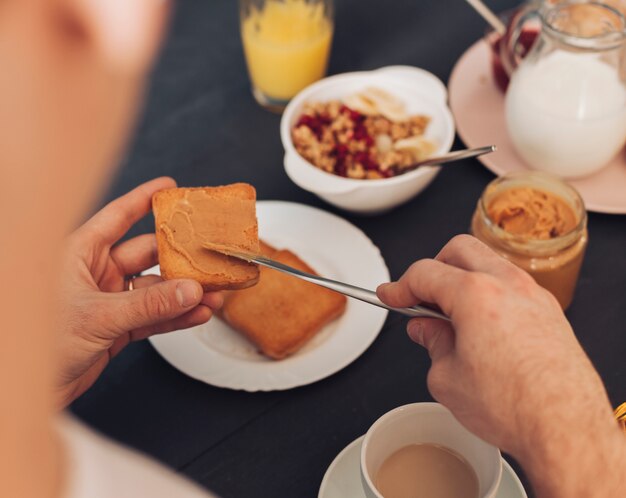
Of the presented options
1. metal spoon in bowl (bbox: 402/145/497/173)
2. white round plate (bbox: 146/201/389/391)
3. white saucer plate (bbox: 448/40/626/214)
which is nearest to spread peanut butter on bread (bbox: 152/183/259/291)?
white round plate (bbox: 146/201/389/391)

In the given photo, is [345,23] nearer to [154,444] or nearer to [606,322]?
[606,322]

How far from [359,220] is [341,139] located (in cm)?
14

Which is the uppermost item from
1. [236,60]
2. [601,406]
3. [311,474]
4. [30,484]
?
[30,484]

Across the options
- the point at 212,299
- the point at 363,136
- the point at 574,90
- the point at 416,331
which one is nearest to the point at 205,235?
the point at 212,299

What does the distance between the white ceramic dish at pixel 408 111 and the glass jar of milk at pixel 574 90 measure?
5.2 inches

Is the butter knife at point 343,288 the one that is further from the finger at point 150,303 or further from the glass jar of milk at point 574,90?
the glass jar of milk at point 574,90

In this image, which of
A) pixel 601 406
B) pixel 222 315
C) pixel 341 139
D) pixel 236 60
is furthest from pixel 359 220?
pixel 601 406

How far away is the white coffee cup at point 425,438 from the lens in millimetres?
758

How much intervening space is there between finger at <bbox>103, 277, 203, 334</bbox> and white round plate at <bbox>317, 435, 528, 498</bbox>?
257 millimetres

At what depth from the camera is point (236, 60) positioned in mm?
1598

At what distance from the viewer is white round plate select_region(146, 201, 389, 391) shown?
39.9 inches

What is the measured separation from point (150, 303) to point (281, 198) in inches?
18.9

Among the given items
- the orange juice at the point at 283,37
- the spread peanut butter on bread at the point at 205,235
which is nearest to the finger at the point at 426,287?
the spread peanut butter on bread at the point at 205,235

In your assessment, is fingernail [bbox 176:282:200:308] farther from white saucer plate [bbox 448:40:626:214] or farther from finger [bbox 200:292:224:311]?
white saucer plate [bbox 448:40:626:214]
